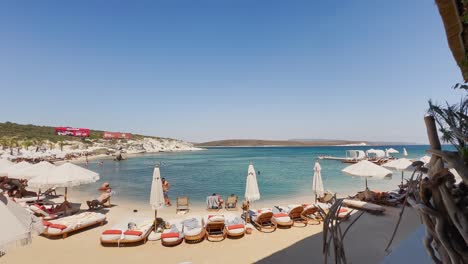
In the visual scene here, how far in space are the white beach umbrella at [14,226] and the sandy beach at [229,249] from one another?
3185 millimetres

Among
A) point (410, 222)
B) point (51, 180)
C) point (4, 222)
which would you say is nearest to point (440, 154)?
point (4, 222)

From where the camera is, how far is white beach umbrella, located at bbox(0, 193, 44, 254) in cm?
292

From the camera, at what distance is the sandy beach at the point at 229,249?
5930 millimetres

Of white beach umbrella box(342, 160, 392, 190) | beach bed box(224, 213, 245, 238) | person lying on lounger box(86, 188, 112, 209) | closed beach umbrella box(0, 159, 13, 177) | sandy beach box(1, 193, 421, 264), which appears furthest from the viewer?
closed beach umbrella box(0, 159, 13, 177)

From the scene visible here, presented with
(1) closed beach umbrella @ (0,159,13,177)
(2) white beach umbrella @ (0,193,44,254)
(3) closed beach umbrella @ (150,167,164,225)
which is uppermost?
(2) white beach umbrella @ (0,193,44,254)

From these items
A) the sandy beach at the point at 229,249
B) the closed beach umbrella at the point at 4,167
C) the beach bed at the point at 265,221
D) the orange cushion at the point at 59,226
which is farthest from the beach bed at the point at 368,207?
the closed beach umbrella at the point at 4,167

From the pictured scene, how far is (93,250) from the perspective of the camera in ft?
21.5

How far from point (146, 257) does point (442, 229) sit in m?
6.62

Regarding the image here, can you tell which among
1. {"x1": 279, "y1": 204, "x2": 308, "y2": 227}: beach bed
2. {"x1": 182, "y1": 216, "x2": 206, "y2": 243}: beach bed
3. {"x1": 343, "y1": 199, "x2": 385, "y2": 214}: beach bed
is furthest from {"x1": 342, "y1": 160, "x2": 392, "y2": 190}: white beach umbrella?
{"x1": 182, "y1": 216, "x2": 206, "y2": 243}: beach bed

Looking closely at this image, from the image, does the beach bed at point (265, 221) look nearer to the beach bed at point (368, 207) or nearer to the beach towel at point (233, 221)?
the beach towel at point (233, 221)

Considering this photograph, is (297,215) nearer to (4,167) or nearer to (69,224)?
(69,224)

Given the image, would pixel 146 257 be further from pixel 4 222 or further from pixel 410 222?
pixel 410 222

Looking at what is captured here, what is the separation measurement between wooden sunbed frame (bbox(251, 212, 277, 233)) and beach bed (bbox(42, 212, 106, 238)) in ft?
18.5

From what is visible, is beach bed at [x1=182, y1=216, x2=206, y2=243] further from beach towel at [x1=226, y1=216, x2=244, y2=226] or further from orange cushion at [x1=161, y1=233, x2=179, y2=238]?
beach towel at [x1=226, y1=216, x2=244, y2=226]
